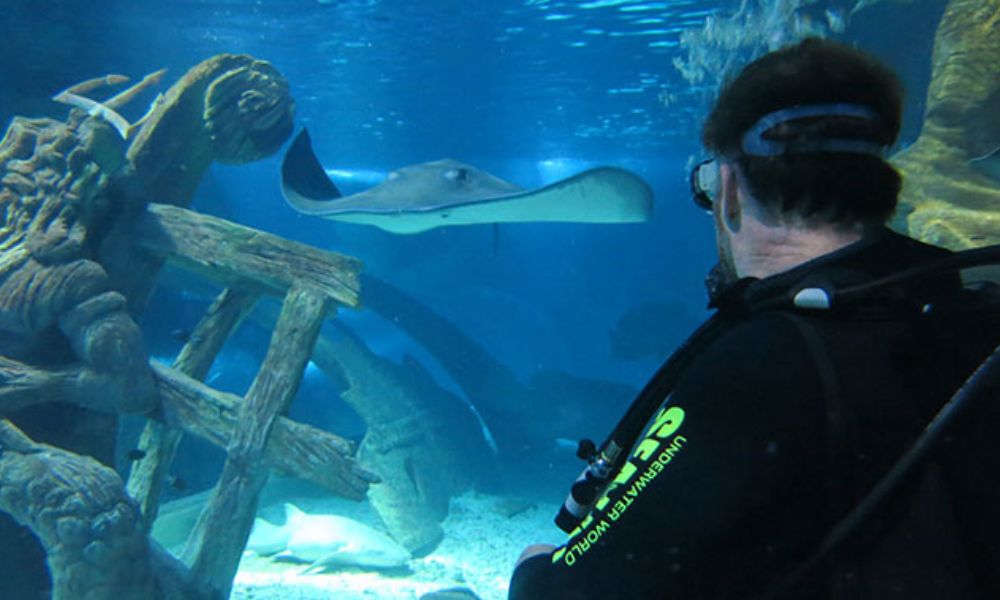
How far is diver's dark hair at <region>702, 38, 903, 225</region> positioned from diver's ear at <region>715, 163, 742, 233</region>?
5 centimetres

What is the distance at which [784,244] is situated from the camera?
1.27 metres

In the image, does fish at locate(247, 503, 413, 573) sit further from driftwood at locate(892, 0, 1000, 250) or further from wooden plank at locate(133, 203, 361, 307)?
driftwood at locate(892, 0, 1000, 250)

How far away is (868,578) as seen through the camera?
0.95 m

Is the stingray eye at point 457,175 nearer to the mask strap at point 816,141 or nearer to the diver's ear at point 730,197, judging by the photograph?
the diver's ear at point 730,197

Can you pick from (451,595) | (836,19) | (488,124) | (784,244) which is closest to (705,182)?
(784,244)

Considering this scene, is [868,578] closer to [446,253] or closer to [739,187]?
[739,187]

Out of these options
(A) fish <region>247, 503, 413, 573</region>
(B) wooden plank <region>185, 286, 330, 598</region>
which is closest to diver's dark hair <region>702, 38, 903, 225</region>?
(B) wooden plank <region>185, 286, 330, 598</region>

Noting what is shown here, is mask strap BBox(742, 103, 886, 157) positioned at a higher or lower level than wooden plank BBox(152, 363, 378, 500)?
higher

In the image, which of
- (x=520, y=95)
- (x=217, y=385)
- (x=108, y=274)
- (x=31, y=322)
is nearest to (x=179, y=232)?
(x=108, y=274)

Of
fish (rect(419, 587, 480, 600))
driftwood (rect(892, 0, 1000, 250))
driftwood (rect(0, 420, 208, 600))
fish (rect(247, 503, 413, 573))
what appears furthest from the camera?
fish (rect(247, 503, 413, 573))

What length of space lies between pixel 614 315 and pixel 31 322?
674 inches

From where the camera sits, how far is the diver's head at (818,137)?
47.8 inches

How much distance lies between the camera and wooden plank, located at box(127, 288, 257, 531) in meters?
6.14

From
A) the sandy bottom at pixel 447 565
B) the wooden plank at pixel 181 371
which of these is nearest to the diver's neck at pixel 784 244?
the wooden plank at pixel 181 371
